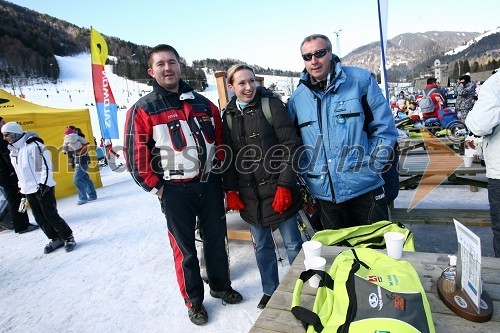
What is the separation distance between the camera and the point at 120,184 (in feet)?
28.1

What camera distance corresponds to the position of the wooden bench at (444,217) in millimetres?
2715

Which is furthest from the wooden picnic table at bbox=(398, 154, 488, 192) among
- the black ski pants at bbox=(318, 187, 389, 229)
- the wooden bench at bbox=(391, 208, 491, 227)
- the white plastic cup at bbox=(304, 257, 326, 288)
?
the white plastic cup at bbox=(304, 257, 326, 288)

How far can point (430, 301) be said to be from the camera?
3.93 feet

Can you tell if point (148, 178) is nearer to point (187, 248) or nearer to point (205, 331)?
point (187, 248)

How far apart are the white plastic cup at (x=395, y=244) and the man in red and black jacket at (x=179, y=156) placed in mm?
1449

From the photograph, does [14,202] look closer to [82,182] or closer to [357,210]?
[82,182]

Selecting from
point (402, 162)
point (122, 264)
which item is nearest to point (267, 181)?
point (122, 264)

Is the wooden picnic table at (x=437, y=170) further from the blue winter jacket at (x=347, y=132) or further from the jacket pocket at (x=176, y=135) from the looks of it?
the jacket pocket at (x=176, y=135)

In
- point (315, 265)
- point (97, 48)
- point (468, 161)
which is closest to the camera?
point (315, 265)

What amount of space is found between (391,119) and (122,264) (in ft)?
11.2

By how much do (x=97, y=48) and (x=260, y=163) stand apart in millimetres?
8752

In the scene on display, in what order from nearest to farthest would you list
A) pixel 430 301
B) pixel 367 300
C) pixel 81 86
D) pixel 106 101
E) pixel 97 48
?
pixel 367 300, pixel 430 301, pixel 97 48, pixel 106 101, pixel 81 86

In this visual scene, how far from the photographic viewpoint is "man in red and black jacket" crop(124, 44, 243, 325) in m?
2.26

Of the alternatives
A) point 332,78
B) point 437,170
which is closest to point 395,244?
point 332,78
